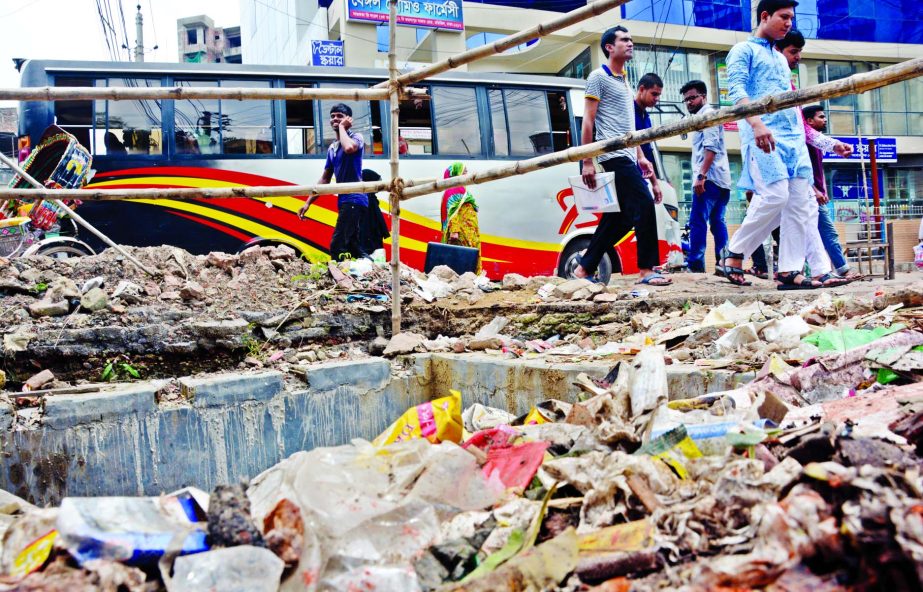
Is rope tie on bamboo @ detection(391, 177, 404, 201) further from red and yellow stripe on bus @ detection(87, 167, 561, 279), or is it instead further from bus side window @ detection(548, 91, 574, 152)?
bus side window @ detection(548, 91, 574, 152)

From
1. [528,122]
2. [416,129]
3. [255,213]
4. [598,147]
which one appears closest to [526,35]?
[598,147]

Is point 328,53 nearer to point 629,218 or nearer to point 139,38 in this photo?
point 139,38

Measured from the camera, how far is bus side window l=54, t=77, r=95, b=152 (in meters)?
7.66

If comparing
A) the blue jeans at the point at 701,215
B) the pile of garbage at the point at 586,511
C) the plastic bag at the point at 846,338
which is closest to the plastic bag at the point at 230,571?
the pile of garbage at the point at 586,511

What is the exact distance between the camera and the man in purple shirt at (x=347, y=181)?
23.6ft

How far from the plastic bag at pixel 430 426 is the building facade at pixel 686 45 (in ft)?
50.2

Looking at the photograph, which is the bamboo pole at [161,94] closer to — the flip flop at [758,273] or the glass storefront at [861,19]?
the flip flop at [758,273]

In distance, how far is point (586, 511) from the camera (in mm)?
1760

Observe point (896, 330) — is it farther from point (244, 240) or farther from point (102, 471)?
point (244, 240)

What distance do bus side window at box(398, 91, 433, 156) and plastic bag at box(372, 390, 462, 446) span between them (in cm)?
617

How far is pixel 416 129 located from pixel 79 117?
3.69 m

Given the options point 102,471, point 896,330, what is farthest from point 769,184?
point 102,471

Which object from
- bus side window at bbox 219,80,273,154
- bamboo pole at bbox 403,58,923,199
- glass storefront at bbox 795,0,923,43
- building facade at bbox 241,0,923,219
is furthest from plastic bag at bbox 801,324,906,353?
glass storefront at bbox 795,0,923,43

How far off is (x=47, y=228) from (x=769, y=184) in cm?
673
